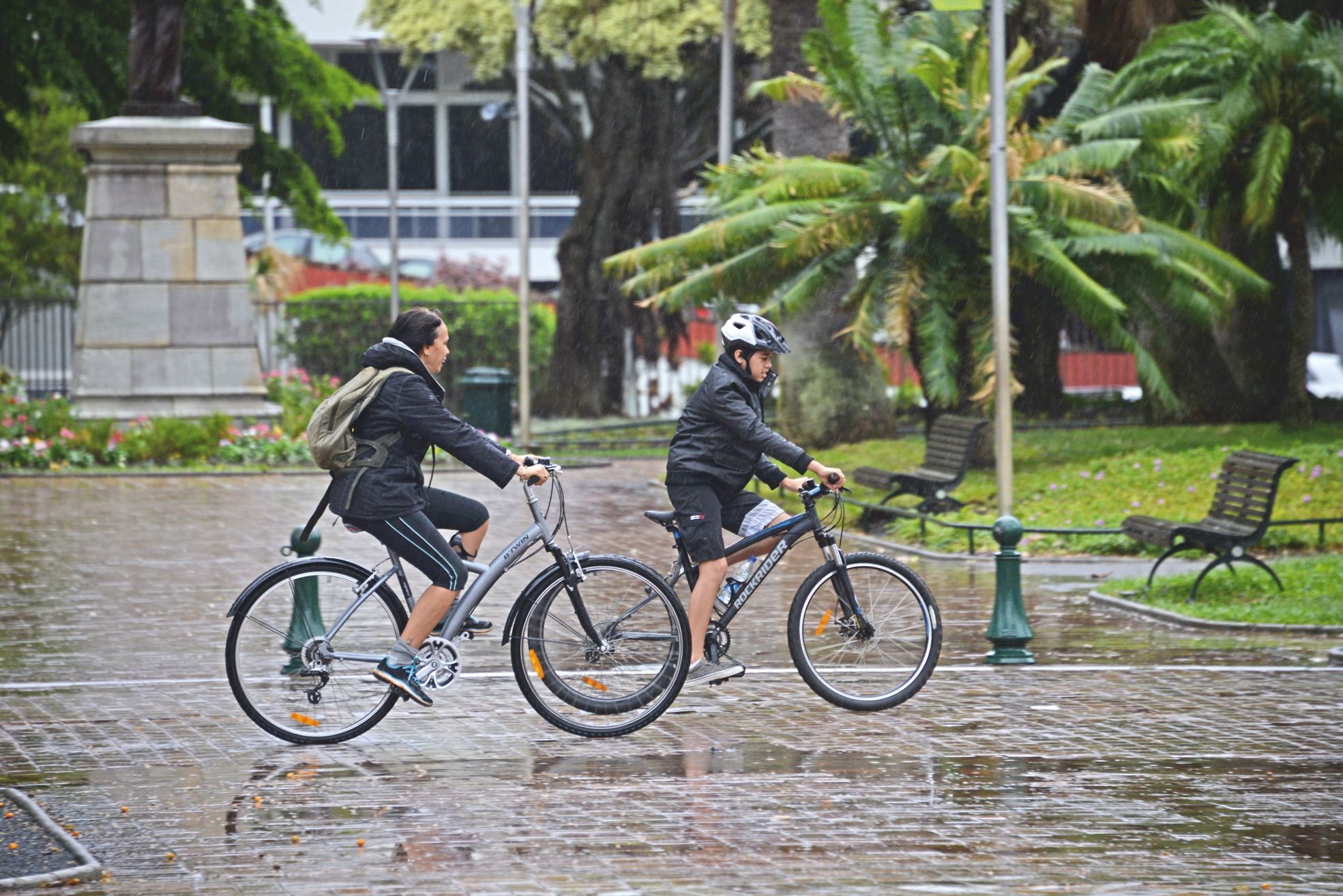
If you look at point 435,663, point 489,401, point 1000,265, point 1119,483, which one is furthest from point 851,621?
point 489,401

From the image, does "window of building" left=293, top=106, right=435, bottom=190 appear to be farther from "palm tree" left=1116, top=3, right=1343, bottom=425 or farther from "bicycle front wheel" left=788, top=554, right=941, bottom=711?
"bicycle front wheel" left=788, top=554, right=941, bottom=711

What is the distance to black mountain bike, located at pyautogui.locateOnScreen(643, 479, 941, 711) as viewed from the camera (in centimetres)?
825

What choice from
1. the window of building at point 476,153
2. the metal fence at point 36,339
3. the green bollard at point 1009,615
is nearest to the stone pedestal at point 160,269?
the metal fence at point 36,339

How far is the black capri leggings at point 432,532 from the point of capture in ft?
24.9

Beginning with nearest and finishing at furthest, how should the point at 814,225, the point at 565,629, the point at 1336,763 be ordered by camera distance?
1. the point at 1336,763
2. the point at 565,629
3. the point at 814,225

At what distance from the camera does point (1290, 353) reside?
2197 cm

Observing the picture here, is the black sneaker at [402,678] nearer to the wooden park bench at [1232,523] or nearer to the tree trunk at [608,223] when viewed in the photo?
the wooden park bench at [1232,523]

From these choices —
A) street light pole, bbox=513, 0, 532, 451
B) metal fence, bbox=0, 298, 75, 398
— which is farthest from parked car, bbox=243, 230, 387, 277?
street light pole, bbox=513, 0, 532, 451

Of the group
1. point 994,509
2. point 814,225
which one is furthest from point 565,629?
point 814,225

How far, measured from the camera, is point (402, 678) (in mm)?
7680

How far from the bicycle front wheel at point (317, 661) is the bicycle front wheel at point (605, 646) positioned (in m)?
0.58

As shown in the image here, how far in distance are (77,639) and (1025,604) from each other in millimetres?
5857

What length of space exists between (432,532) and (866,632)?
2.03m

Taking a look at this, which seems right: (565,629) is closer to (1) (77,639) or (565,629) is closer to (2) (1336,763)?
(2) (1336,763)
